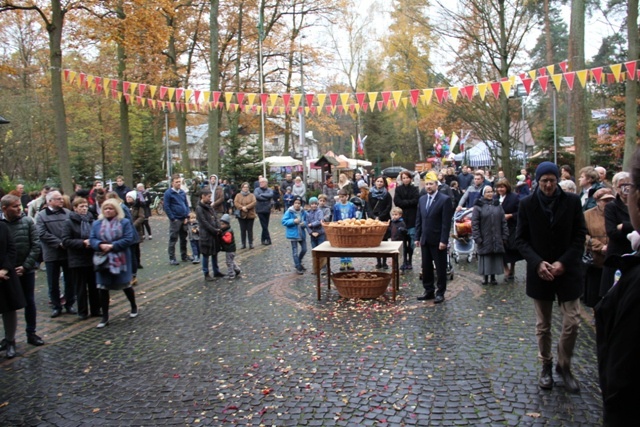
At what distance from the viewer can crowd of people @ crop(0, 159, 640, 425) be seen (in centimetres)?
462

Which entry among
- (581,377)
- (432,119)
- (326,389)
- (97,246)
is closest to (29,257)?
(97,246)

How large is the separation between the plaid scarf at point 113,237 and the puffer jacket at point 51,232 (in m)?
0.74

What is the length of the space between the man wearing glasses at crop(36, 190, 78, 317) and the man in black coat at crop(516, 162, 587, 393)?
6.50m

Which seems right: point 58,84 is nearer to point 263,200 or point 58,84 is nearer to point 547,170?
point 263,200

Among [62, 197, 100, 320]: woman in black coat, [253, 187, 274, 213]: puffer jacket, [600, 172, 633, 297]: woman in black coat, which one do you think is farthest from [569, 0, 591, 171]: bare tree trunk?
[62, 197, 100, 320]: woman in black coat

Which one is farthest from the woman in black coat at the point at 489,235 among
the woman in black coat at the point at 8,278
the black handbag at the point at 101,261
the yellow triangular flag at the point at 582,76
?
the woman in black coat at the point at 8,278

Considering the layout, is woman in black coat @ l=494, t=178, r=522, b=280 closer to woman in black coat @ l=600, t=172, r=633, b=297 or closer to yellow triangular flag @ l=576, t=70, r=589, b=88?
woman in black coat @ l=600, t=172, r=633, b=297

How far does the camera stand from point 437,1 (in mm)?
20484

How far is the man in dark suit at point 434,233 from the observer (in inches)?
310

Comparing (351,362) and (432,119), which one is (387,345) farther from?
(432,119)

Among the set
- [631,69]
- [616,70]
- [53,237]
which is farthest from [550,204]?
[631,69]

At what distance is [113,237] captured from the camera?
735cm

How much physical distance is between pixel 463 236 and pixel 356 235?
3959 mm

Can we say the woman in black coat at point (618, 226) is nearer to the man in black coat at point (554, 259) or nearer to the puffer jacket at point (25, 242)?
the man in black coat at point (554, 259)
